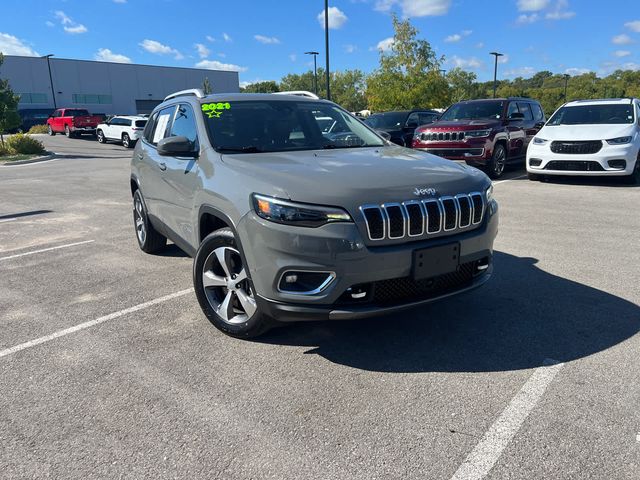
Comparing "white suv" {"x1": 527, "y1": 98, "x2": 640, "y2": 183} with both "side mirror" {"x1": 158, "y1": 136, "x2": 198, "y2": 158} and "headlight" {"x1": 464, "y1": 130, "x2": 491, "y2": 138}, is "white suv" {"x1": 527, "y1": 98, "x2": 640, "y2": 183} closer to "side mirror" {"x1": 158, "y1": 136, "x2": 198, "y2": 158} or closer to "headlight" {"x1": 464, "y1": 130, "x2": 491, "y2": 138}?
"headlight" {"x1": 464, "y1": 130, "x2": 491, "y2": 138}

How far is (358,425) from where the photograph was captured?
2.59 meters

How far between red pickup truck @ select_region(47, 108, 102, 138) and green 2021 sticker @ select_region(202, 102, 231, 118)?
101 feet

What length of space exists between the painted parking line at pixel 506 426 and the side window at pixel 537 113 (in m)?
11.7

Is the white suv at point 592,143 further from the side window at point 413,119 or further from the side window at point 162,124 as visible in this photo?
the side window at point 162,124

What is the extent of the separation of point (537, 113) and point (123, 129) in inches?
870

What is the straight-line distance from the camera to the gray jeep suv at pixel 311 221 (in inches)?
115

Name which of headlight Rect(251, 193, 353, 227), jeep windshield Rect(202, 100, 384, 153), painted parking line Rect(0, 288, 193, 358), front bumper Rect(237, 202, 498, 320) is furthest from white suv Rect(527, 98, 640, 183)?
headlight Rect(251, 193, 353, 227)

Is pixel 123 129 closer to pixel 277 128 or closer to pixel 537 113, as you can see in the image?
pixel 537 113

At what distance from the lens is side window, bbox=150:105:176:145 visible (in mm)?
5047

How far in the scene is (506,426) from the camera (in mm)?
2545

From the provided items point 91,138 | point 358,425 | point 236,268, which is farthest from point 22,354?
point 91,138

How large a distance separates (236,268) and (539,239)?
166 inches

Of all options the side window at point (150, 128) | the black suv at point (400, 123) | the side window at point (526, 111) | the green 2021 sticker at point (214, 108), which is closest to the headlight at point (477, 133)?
the side window at point (526, 111)

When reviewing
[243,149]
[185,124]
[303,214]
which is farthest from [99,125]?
[303,214]
